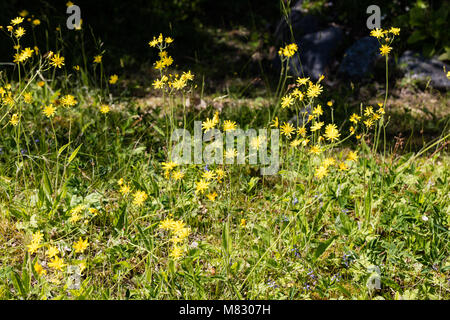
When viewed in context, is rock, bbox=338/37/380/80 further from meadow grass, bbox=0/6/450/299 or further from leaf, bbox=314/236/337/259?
leaf, bbox=314/236/337/259

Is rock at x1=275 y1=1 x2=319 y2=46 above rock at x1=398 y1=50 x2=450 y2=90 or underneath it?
above

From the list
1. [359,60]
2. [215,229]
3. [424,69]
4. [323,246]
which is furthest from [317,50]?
[323,246]

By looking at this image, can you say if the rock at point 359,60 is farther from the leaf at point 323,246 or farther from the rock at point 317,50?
the leaf at point 323,246

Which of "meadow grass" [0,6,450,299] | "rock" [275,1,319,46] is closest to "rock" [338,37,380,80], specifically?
"rock" [275,1,319,46]

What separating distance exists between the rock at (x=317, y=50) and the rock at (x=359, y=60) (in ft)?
0.57

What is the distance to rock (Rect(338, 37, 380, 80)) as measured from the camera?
13.3 ft

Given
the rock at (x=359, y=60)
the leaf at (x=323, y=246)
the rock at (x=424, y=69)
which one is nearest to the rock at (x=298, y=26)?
the rock at (x=359, y=60)

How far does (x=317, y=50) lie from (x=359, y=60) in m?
0.43

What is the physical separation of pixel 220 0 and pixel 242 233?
13.1 feet

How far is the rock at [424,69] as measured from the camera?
3.91m

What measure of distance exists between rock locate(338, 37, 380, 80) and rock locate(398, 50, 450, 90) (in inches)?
11.2

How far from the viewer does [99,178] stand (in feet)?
7.84

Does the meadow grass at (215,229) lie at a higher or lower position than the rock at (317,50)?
lower
